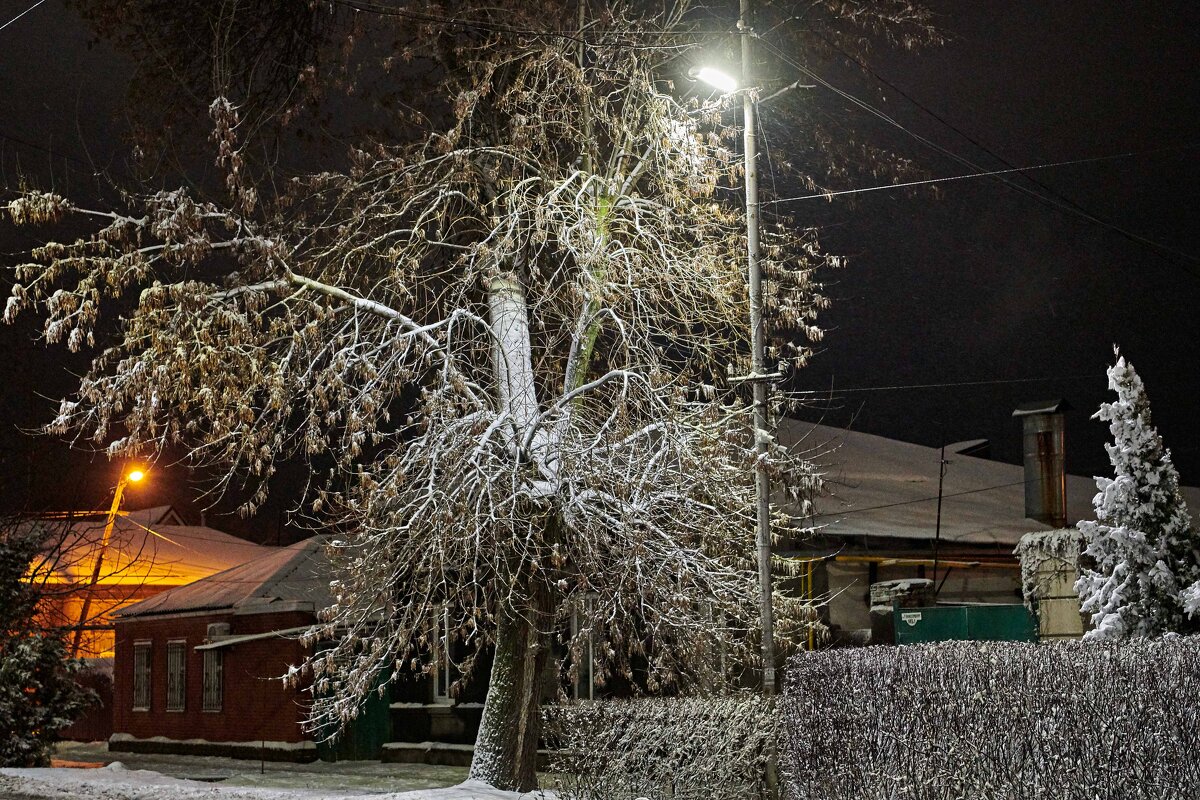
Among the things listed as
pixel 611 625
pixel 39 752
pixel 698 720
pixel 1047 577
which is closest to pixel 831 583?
pixel 1047 577

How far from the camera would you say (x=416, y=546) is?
1445 cm

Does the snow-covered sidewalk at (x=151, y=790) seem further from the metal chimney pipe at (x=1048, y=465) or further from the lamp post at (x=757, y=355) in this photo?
the metal chimney pipe at (x=1048, y=465)

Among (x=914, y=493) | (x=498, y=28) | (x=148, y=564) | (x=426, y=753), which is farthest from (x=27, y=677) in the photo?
(x=148, y=564)

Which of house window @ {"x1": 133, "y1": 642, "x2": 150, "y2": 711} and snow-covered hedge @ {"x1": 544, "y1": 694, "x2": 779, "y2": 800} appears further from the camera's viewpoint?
house window @ {"x1": 133, "y1": 642, "x2": 150, "y2": 711}

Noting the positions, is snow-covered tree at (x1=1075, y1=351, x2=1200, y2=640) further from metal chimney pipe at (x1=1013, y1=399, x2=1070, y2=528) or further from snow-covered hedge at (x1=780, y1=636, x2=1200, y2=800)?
metal chimney pipe at (x1=1013, y1=399, x2=1070, y2=528)

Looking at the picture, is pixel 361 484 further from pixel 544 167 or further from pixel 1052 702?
pixel 1052 702

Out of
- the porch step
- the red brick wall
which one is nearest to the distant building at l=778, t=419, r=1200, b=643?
the porch step

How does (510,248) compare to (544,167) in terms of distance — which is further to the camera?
(544,167)

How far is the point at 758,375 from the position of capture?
1327cm

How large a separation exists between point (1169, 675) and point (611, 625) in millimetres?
6860

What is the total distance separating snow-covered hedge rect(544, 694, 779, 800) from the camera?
11.8 metres

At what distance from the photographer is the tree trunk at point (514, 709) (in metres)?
16.0

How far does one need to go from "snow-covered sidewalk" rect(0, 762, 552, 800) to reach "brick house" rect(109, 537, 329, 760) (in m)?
4.46

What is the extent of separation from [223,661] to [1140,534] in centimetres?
1956
